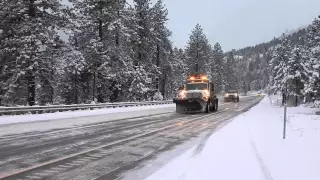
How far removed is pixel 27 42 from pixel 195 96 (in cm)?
1316

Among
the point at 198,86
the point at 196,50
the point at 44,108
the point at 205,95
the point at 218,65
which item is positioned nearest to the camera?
the point at 44,108

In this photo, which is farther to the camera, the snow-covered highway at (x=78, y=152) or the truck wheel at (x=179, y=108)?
the truck wheel at (x=179, y=108)

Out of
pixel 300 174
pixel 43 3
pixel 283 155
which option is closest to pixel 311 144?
pixel 283 155

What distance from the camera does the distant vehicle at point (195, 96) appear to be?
30266 millimetres

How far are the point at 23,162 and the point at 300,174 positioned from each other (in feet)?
19.3

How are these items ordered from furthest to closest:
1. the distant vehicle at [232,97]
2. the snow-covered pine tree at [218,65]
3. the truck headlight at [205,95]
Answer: the snow-covered pine tree at [218,65] < the distant vehicle at [232,97] < the truck headlight at [205,95]

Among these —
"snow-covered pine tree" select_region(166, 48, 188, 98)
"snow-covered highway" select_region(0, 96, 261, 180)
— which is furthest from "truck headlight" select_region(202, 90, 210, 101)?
"snow-covered pine tree" select_region(166, 48, 188, 98)

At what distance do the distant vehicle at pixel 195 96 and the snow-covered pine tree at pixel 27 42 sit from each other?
10635mm

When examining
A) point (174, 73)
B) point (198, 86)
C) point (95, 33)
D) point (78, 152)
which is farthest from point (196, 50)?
point (78, 152)

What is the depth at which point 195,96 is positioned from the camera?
30.3 meters

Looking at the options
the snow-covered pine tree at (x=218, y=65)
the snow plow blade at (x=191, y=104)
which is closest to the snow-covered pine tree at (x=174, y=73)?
the snow plow blade at (x=191, y=104)

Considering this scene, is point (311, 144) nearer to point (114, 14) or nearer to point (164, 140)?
point (164, 140)

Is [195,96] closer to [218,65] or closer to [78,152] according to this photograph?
[78,152]

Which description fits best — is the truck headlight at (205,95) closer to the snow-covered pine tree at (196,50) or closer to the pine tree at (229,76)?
the snow-covered pine tree at (196,50)
